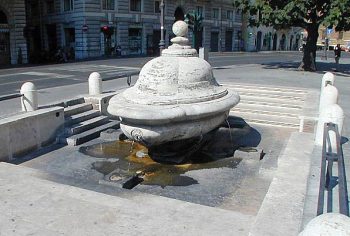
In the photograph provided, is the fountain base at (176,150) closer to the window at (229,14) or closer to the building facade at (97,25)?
the building facade at (97,25)

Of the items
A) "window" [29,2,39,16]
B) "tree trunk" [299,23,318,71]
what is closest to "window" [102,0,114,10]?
"window" [29,2,39,16]

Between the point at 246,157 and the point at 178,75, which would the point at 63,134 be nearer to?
the point at 178,75

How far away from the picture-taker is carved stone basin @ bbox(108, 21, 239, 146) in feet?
21.6

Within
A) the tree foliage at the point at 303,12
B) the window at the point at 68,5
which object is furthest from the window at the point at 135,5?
the tree foliage at the point at 303,12

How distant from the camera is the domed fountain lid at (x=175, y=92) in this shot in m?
6.52

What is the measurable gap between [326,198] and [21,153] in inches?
223

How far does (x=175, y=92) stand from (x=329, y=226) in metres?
4.82

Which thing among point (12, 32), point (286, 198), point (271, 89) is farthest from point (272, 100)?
point (12, 32)

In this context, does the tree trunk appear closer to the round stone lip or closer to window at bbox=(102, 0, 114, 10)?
the round stone lip

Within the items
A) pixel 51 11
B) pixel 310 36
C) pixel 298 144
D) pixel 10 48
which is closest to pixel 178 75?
pixel 298 144

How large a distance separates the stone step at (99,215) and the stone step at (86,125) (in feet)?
12.2

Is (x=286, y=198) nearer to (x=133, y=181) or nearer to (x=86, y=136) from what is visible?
(x=133, y=181)

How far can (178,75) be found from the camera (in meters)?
7.00

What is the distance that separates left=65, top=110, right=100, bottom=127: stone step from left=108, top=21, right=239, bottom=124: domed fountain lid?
217 cm
